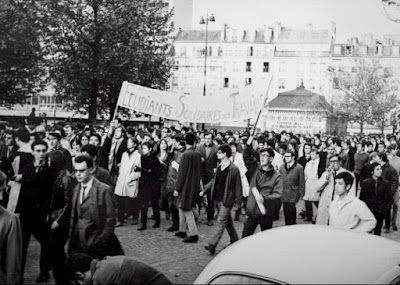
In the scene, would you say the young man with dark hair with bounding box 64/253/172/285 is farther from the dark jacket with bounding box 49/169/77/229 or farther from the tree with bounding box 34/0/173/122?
the tree with bounding box 34/0/173/122

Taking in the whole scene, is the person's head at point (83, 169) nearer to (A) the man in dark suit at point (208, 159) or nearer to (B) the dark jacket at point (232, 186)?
(B) the dark jacket at point (232, 186)

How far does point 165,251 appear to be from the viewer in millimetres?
8992

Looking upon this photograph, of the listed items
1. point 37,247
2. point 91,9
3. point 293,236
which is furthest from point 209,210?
point 91,9

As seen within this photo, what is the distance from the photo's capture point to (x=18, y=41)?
2881 cm

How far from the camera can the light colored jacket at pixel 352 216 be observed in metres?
6.28

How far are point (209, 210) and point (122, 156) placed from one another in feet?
6.85

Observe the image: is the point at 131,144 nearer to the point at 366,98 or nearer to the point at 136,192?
the point at 136,192

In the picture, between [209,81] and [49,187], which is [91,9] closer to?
[49,187]

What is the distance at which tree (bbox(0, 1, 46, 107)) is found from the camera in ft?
89.9

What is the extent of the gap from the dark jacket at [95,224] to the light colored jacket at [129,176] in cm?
457

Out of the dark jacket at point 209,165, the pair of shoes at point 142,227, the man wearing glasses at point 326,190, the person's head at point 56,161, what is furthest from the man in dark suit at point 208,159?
the person's head at point 56,161

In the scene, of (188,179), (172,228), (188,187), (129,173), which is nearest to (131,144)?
(129,173)

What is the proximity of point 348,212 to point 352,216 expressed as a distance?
0.25 feet

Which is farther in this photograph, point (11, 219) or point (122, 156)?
point (122, 156)
